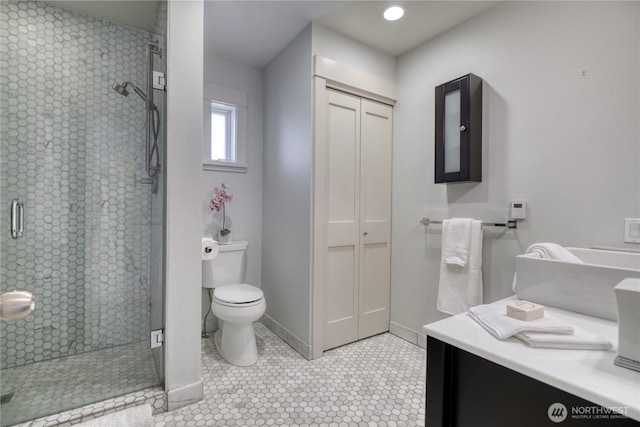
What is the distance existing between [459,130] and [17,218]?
260 centimetres

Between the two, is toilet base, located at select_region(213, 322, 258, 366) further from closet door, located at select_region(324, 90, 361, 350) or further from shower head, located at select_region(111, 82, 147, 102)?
shower head, located at select_region(111, 82, 147, 102)

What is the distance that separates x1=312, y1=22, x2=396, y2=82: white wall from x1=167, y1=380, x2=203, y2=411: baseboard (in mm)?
2211

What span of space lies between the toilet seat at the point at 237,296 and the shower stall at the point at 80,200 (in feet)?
1.41

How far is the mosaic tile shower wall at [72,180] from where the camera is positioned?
1.62 meters

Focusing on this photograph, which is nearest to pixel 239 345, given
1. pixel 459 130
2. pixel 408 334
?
pixel 408 334

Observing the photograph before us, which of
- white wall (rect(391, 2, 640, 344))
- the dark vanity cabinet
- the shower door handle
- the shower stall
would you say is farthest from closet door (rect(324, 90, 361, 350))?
the shower door handle

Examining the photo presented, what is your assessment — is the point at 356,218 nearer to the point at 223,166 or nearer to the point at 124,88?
the point at 223,166

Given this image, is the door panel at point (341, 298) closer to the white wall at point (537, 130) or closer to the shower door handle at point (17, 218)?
the white wall at point (537, 130)

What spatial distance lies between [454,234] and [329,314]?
3.46 feet

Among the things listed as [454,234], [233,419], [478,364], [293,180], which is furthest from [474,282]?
[233,419]

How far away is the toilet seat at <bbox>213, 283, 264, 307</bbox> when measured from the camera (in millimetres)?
1963

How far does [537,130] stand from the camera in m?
1.67

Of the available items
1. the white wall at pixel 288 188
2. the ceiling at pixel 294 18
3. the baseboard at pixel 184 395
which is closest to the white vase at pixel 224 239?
the white wall at pixel 288 188

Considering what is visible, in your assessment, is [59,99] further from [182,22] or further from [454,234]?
[454,234]
